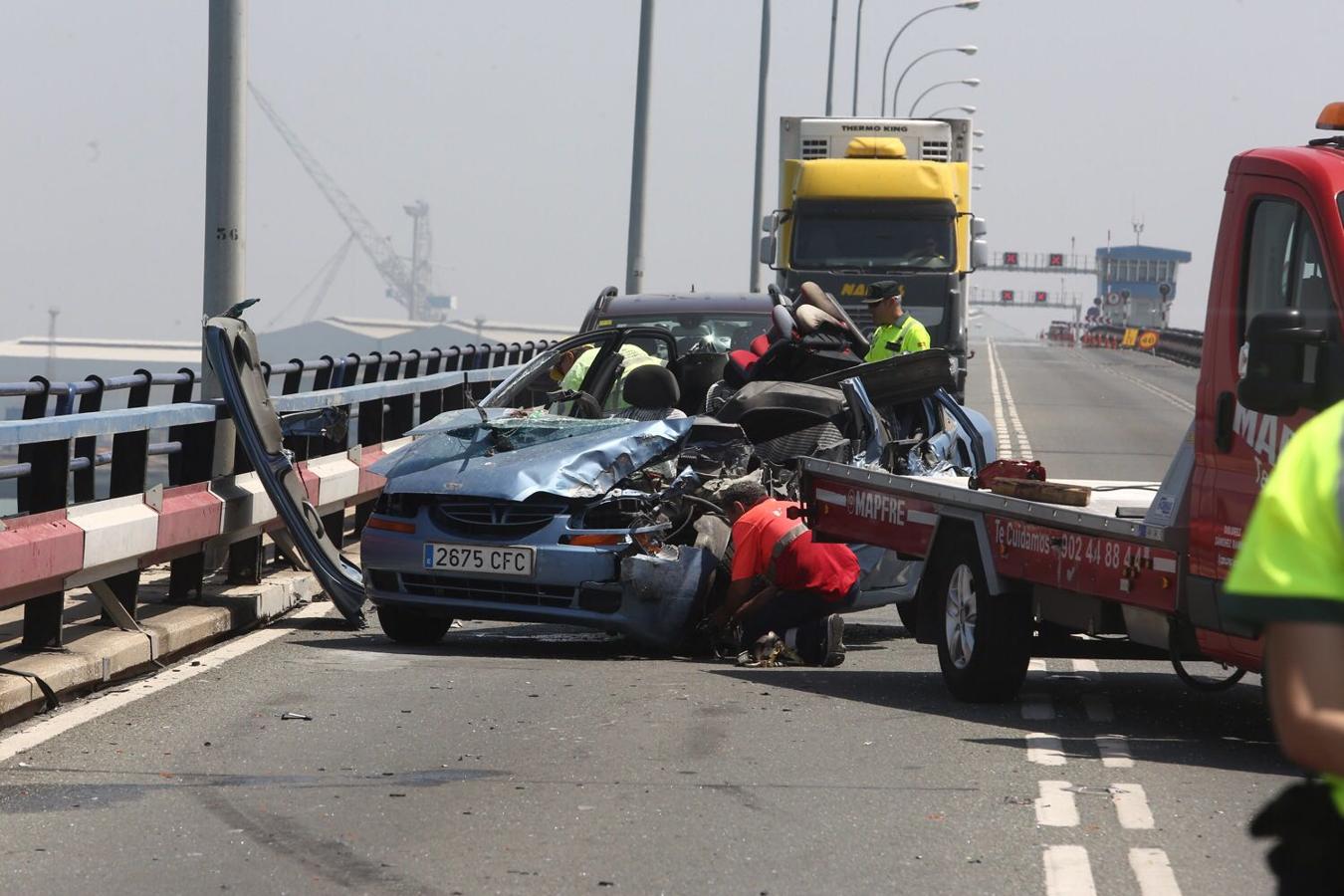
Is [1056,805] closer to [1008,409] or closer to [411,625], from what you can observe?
[411,625]

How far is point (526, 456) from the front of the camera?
36.1ft

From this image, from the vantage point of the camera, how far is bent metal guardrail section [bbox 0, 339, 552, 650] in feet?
29.8

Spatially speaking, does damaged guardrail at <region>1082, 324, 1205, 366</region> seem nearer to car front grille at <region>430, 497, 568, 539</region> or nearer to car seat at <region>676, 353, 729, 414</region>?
car seat at <region>676, 353, 729, 414</region>

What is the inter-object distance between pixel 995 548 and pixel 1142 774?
5.75ft

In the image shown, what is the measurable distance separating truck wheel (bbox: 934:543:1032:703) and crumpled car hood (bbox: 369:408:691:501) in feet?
6.41

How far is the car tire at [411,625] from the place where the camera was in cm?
1123

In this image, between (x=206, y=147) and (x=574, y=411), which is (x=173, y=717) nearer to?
(x=574, y=411)

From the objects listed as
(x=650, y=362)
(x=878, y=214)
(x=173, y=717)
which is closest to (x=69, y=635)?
(x=173, y=717)

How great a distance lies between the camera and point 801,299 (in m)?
14.0

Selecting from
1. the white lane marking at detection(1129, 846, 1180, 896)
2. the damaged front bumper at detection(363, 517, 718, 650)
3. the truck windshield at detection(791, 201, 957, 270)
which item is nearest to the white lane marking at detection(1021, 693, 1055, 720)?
the damaged front bumper at detection(363, 517, 718, 650)

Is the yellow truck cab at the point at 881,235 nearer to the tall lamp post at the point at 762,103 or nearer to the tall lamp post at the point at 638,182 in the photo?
the tall lamp post at the point at 638,182

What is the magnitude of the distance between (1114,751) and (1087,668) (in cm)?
292

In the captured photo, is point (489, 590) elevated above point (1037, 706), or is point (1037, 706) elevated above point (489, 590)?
point (489, 590)

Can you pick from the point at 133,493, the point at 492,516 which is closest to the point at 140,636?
the point at 133,493
